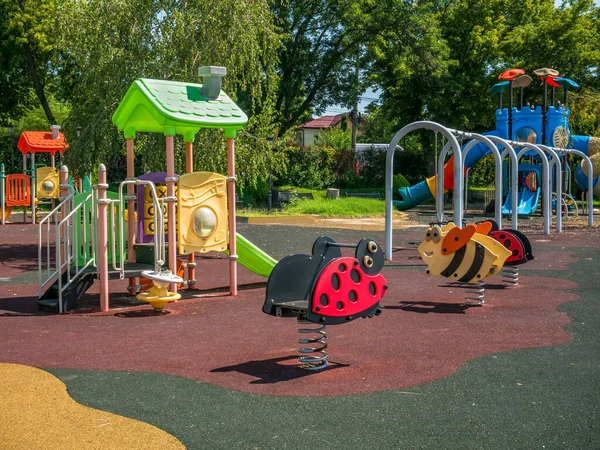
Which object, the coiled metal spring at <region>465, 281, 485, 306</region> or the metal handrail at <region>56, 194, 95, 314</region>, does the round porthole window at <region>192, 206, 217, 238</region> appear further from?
the coiled metal spring at <region>465, 281, 485, 306</region>

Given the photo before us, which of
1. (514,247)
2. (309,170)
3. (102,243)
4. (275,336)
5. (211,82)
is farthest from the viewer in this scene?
(309,170)

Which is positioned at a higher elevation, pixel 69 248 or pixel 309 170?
pixel 309 170

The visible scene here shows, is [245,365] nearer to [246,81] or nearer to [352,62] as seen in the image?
[246,81]

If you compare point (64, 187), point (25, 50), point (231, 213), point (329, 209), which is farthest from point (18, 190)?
point (231, 213)

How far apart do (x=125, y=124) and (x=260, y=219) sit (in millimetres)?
11588

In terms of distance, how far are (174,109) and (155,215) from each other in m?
1.38

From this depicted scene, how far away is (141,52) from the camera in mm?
12820

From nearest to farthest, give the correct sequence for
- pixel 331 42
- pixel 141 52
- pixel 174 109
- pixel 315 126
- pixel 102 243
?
pixel 102 243 → pixel 174 109 → pixel 141 52 → pixel 331 42 → pixel 315 126

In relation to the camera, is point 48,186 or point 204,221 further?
point 48,186

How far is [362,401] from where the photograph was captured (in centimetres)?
506

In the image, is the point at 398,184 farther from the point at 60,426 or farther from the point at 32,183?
the point at 60,426

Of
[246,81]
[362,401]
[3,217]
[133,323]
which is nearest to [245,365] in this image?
[362,401]

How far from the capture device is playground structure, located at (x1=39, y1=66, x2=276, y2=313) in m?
8.76

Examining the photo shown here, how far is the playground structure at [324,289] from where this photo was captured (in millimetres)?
5844
